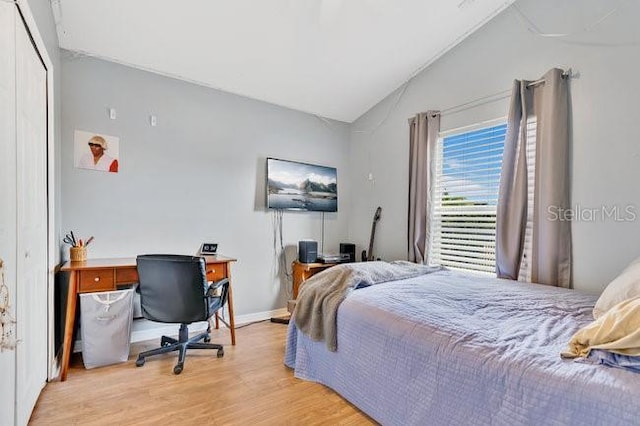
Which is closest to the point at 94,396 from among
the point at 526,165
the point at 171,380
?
the point at 171,380

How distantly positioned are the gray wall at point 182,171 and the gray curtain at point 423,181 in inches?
47.1

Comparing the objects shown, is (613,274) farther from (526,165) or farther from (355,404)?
(355,404)

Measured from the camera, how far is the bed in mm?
1051

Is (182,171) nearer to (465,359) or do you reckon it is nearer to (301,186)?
(301,186)

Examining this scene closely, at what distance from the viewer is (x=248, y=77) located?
312 centimetres

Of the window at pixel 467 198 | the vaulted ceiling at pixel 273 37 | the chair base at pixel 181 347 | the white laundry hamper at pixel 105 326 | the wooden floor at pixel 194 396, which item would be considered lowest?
the wooden floor at pixel 194 396

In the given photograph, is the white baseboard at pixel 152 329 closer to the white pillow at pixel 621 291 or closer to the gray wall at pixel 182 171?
the gray wall at pixel 182 171

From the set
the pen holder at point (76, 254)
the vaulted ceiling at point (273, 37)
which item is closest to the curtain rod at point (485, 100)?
the vaulted ceiling at point (273, 37)

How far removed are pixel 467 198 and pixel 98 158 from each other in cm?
328

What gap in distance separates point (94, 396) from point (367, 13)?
328 cm

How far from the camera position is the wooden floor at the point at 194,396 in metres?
1.78

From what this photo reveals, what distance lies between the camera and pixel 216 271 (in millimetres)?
2816

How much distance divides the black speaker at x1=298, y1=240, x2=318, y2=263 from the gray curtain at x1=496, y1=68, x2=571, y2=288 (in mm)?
1780

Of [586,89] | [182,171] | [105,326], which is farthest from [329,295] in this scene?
[586,89]
